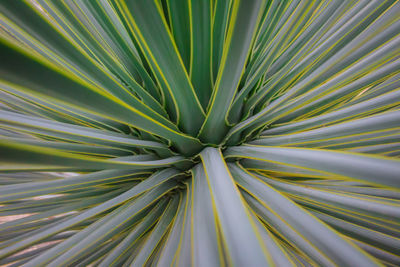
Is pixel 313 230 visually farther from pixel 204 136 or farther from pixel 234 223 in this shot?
pixel 204 136

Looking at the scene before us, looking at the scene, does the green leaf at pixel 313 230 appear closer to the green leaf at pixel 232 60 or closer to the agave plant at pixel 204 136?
the agave plant at pixel 204 136

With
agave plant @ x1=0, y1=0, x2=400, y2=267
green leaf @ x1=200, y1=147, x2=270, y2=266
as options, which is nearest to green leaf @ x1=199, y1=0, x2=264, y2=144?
agave plant @ x1=0, y1=0, x2=400, y2=267

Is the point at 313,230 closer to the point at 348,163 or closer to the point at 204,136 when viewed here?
the point at 348,163

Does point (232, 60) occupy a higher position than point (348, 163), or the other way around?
point (232, 60)

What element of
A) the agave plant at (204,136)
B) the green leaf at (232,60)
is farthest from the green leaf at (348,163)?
the green leaf at (232,60)

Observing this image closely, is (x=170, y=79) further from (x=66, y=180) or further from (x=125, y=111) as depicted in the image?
(x=66, y=180)

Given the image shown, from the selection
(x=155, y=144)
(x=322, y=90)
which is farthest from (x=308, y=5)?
(x=155, y=144)

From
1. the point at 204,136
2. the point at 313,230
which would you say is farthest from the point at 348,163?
the point at 204,136

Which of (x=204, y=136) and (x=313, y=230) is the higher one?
(x=204, y=136)

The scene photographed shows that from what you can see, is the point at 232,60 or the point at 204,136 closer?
the point at 232,60
